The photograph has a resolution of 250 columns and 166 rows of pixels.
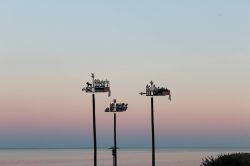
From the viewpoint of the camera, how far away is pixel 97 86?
153 ft

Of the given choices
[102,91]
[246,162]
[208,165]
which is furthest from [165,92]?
[246,162]

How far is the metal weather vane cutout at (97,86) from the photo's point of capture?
4638 cm

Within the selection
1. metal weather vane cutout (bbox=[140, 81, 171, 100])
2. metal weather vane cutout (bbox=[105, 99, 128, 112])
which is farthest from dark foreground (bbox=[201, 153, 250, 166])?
metal weather vane cutout (bbox=[105, 99, 128, 112])

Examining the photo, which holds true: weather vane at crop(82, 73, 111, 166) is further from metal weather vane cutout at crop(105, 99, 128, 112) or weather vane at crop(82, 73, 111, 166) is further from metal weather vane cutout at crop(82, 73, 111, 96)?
metal weather vane cutout at crop(105, 99, 128, 112)

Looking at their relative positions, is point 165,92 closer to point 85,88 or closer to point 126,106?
point 85,88

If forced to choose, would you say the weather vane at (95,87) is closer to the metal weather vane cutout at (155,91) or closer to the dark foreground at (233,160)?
the metal weather vane cutout at (155,91)

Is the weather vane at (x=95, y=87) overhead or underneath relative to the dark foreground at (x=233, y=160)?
overhead

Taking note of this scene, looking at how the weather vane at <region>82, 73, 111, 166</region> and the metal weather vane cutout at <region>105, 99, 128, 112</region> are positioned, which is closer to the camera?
the weather vane at <region>82, 73, 111, 166</region>

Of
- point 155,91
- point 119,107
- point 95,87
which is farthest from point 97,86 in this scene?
point 119,107

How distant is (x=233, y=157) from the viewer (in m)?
37.5

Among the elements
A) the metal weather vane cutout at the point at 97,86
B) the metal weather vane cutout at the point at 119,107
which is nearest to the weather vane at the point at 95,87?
the metal weather vane cutout at the point at 97,86

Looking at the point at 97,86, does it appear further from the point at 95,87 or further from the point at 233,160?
the point at 233,160

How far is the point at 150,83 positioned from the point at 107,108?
12275mm

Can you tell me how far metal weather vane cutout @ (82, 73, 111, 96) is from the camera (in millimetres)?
46375
